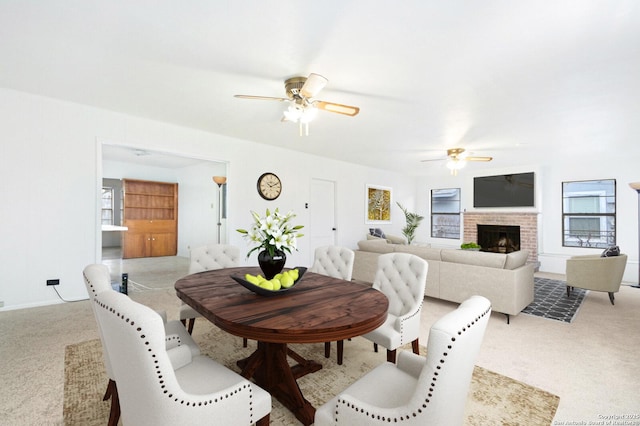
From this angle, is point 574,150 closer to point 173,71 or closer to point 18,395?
point 173,71

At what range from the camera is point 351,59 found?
2.41 metres

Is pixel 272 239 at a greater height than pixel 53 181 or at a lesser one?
lesser

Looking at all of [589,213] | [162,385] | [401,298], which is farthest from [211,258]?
[589,213]

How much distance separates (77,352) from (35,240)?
1802mm

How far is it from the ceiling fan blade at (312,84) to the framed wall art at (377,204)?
508 cm

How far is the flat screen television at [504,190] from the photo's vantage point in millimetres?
6871

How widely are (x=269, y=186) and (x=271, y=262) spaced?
3.46 meters

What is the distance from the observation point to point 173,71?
2.67 meters

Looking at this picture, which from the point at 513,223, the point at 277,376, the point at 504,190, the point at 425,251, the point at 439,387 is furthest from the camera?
the point at 504,190

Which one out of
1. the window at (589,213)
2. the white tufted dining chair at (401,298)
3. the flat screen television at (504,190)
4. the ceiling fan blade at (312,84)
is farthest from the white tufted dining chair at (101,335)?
the window at (589,213)

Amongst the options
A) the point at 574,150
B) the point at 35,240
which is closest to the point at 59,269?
the point at 35,240

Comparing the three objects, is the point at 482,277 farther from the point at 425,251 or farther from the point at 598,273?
the point at 598,273

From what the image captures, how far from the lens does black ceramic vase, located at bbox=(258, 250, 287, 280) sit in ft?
6.77

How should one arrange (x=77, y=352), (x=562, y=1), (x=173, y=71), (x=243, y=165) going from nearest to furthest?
(x=562, y=1), (x=77, y=352), (x=173, y=71), (x=243, y=165)
